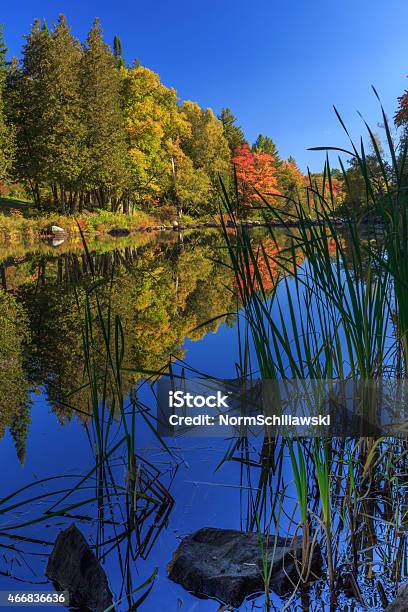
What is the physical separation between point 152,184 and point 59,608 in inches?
1338

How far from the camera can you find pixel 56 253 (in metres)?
18.0

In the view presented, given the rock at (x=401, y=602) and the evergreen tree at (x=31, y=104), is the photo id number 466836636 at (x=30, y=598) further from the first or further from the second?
the evergreen tree at (x=31, y=104)

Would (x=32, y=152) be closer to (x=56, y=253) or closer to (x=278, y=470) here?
(x=56, y=253)

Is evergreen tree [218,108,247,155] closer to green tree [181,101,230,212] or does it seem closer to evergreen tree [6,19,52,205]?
green tree [181,101,230,212]

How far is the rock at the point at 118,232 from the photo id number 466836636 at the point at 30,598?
2787 centimetres

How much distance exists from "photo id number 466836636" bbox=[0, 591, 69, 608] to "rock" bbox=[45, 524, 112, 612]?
42 millimetres

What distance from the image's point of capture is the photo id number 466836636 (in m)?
2.04

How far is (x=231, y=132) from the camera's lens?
55625 mm

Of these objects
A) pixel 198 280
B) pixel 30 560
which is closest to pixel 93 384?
pixel 30 560

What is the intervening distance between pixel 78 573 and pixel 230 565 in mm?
541

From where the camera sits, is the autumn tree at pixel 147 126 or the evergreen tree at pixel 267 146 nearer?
the autumn tree at pixel 147 126

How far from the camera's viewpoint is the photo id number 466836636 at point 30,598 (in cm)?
204

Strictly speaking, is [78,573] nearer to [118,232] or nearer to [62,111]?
[62,111]

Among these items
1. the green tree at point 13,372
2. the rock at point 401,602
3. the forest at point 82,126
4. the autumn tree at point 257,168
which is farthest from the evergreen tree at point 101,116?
the rock at point 401,602
